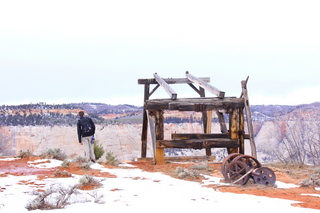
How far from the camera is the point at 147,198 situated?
5977 millimetres

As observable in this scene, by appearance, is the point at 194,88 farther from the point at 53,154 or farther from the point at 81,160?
the point at 53,154

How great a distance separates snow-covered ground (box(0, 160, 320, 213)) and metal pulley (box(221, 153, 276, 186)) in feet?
1.27

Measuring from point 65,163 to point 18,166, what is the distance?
1.46 m

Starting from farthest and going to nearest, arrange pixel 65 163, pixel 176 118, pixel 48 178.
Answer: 1. pixel 176 118
2. pixel 65 163
3. pixel 48 178

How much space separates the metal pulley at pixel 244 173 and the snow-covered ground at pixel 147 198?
1.27 ft

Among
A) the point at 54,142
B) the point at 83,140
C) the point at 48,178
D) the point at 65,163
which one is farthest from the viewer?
the point at 54,142

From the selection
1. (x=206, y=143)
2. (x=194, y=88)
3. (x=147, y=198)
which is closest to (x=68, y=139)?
(x=194, y=88)

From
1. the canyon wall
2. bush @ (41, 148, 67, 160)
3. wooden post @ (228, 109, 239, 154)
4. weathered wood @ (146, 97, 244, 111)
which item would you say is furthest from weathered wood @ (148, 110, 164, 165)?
the canyon wall

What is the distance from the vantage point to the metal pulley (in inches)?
290

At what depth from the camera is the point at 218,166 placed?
1083 centimetres

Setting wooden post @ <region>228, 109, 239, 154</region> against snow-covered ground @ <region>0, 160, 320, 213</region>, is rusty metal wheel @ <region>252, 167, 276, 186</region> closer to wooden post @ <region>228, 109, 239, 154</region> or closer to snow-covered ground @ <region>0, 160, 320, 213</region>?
snow-covered ground @ <region>0, 160, 320, 213</region>

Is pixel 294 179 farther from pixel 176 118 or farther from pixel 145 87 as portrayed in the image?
pixel 176 118

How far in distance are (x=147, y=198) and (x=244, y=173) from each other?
2563 millimetres

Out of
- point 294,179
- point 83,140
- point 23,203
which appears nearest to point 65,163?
point 83,140
